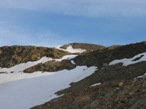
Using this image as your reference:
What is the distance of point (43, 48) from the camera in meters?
73.5

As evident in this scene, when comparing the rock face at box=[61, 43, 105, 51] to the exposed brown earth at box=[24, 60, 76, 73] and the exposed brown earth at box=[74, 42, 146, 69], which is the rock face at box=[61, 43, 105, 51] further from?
the exposed brown earth at box=[74, 42, 146, 69]

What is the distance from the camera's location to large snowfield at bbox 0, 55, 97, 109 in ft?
164

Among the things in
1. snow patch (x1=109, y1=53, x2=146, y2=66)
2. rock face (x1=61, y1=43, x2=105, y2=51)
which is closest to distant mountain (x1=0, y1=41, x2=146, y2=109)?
snow patch (x1=109, y1=53, x2=146, y2=66)

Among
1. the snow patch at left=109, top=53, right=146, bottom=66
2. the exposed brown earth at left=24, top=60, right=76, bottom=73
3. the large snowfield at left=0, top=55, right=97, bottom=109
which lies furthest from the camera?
the exposed brown earth at left=24, top=60, right=76, bottom=73

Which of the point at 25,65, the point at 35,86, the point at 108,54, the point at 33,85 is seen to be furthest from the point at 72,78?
the point at 25,65

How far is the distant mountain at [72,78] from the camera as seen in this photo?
2991 centimetres

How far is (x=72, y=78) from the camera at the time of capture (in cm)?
5444

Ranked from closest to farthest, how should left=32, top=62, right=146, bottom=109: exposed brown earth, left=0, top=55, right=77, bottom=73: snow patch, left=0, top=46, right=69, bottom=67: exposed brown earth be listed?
1. left=32, top=62, right=146, bottom=109: exposed brown earth
2. left=0, top=55, right=77, bottom=73: snow patch
3. left=0, top=46, right=69, bottom=67: exposed brown earth

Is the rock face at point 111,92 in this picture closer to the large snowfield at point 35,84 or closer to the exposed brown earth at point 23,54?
the large snowfield at point 35,84

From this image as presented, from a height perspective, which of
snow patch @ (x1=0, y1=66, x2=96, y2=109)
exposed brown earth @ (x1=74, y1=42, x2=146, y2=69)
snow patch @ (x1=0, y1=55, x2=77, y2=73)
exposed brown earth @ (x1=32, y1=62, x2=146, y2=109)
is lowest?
exposed brown earth @ (x1=32, y1=62, x2=146, y2=109)

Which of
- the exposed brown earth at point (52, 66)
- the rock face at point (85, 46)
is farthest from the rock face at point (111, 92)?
the rock face at point (85, 46)

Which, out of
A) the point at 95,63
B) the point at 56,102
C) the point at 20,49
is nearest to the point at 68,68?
the point at 95,63

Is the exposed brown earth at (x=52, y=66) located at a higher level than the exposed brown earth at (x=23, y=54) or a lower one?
lower

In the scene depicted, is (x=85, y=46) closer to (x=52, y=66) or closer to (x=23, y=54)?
(x=23, y=54)
